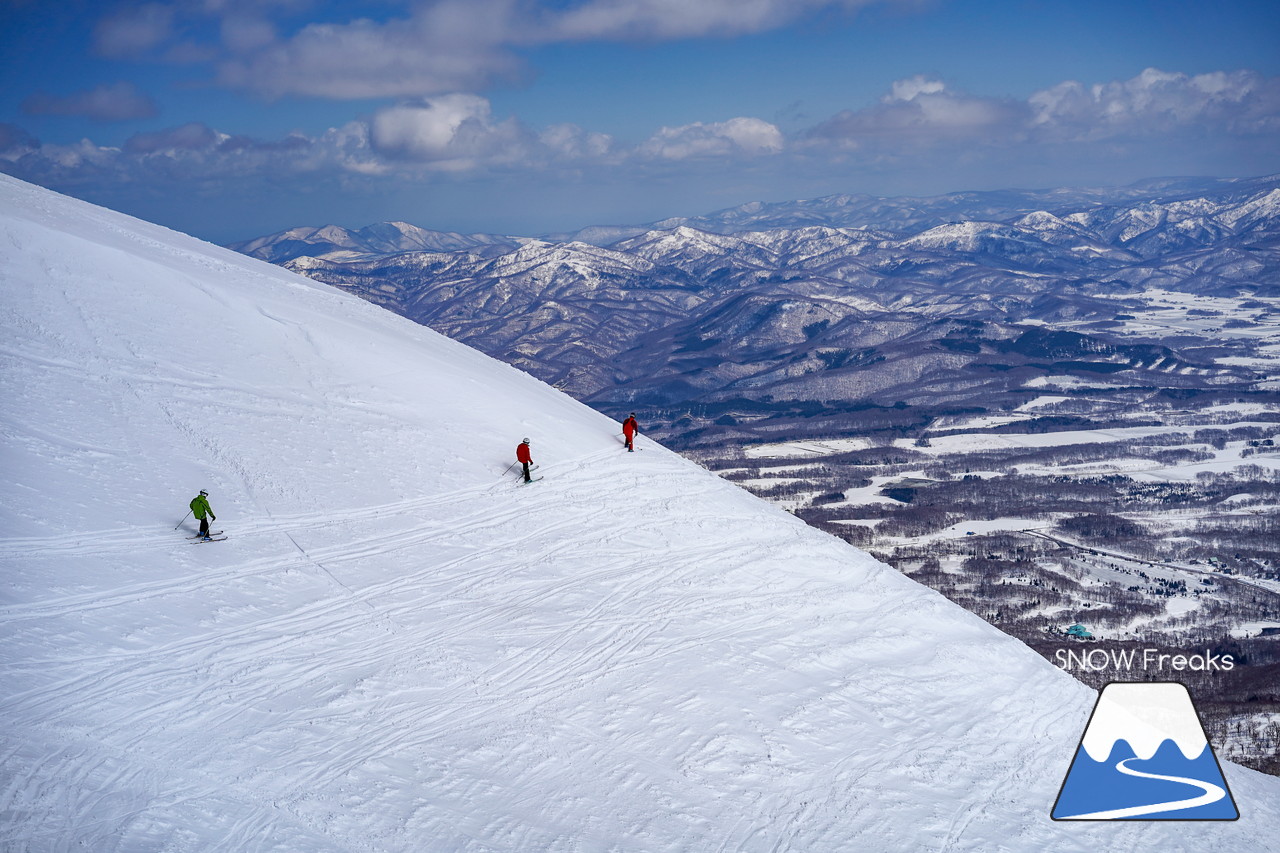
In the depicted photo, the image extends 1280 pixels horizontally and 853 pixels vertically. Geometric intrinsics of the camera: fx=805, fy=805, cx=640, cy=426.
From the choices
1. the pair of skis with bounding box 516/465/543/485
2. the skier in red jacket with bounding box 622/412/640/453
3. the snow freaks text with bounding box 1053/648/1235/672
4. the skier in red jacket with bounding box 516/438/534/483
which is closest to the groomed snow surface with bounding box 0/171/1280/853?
the pair of skis with bounding box 516/465/543/485

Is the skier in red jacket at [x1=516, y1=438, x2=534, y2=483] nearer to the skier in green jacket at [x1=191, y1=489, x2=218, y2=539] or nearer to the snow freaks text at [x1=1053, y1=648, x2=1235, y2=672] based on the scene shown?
the skier in green jacket at [x1=191, y1=489, x2=218, y2=539]

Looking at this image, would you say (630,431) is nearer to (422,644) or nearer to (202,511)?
(422,644)

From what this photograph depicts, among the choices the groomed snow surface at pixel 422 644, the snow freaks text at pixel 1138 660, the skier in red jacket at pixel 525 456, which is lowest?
the snow freaks text at pixel 1138 660

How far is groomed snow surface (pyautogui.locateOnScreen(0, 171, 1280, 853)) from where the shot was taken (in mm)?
17500

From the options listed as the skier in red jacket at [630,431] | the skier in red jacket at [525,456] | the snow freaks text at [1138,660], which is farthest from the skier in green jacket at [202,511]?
the snow freaks text at [1138,660]

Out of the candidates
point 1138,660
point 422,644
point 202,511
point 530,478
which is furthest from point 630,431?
point 1138,660

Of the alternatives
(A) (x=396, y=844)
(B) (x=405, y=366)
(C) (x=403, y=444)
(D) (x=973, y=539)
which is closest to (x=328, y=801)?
(A) (x=396, y=844)

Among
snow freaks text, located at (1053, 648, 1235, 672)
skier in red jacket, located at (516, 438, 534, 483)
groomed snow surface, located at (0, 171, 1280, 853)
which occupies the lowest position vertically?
snow freaks text, located at (1053, 648, 1235, 672)

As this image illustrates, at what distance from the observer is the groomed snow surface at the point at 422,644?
57.4 ft

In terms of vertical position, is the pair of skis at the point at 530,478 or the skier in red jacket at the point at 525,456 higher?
the skier in red jacket at the point at 525,456

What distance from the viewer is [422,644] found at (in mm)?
22531

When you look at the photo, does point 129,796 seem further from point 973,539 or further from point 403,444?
point 973,539

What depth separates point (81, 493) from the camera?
26.1 meters

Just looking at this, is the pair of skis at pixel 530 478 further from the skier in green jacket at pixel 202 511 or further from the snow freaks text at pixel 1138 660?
the snow freaks text at pixel 1138 660
